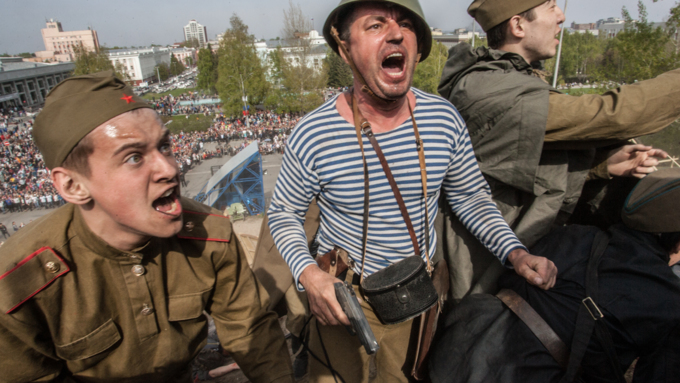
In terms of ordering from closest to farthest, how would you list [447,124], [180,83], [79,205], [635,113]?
[79,205] → [635,113] → [447,124] → [180,83]

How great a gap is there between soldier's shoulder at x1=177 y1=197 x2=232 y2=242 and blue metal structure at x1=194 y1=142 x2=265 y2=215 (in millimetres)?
15527

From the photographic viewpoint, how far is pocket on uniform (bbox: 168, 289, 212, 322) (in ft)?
6.69

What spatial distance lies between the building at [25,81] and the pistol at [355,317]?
2823 inches

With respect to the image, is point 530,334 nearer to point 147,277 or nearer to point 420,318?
point 420,318

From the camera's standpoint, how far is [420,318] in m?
2.29

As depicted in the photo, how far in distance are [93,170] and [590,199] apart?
2.93 metres

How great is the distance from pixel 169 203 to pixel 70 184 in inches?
16.0

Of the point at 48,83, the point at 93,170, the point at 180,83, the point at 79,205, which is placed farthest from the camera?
the point at 180,83

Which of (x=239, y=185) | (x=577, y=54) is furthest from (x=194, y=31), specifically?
(x=239, y=185)

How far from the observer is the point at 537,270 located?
75.0 inches

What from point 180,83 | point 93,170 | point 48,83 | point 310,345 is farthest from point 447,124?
point 180,83

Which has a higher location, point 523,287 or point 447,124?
point 447,124

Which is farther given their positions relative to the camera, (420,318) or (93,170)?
(420,318)

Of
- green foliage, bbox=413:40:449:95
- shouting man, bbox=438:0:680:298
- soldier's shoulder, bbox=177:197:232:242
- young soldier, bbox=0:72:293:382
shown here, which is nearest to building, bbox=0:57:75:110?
green foliage, bbox=413:40:449:95
